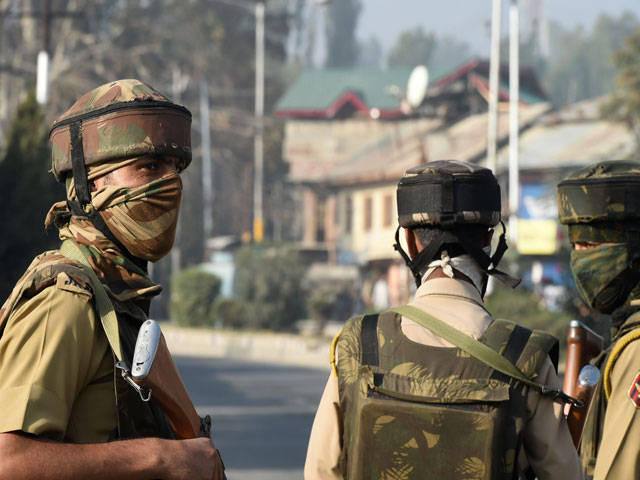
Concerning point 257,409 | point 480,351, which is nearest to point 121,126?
point 480,351

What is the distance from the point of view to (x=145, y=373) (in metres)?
2.70

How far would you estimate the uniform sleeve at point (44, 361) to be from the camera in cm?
265

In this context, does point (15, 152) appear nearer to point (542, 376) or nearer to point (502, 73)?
point (542, 376)

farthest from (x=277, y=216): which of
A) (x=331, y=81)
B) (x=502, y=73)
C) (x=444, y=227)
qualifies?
(x=444, y=227)

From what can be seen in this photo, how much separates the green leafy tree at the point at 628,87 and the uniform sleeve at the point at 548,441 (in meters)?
33.6

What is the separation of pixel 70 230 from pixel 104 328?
1.40 ft

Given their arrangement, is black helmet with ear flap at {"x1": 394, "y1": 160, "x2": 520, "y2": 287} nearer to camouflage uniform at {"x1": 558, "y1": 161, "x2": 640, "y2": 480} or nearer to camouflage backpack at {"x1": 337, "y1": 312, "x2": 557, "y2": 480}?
camouflage backpack at {"x1": 337, "y1": 312, "x2": 557, "y2": 480}

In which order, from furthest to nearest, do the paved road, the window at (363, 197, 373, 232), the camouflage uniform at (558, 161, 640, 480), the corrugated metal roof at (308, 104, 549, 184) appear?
the window at (363, 197, 373, 232) → the corrugated metal roof at (308, 104, 549, 184) → the paved road → the camouflage uniform at (558, 161, 640, 480)

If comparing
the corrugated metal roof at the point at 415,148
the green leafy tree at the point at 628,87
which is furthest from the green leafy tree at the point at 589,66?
the green leafy tree at the point at 628,87

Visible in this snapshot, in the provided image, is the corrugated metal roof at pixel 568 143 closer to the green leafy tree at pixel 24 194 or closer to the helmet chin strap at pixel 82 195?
the green leafy tree at pixel 24 194

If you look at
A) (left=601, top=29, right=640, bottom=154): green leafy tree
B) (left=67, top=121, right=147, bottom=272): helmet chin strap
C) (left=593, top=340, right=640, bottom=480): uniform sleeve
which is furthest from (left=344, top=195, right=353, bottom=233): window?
(left=67, top=121, right=147, bottom=272): helmet chin strap

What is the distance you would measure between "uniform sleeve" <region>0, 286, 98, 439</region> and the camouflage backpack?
1048mm

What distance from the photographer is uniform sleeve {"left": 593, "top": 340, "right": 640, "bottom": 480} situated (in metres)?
3.68

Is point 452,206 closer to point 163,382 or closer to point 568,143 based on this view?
point 163,382
